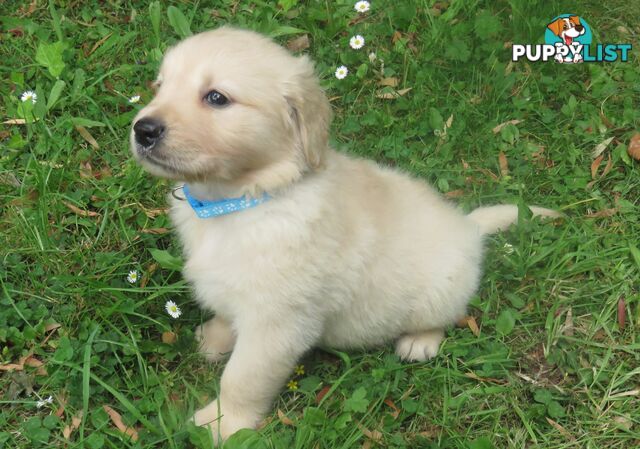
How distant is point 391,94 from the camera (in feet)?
14.3

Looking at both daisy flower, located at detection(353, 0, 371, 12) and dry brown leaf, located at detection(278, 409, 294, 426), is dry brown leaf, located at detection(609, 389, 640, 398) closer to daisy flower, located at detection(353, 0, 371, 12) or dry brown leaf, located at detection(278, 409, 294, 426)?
dry brown leaf, located at detection(278, 409, 294, 426)

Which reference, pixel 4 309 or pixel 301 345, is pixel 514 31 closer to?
pixel 301 345

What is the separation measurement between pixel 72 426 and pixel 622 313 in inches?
105

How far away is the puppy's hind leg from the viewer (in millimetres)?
3268

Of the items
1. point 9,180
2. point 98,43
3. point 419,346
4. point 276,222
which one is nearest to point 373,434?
point 419,346

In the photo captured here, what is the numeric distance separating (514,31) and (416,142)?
110cm

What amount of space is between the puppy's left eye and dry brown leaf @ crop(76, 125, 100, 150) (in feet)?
6.32

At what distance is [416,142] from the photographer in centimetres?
419

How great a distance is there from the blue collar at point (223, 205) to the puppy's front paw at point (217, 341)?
2.53 ft

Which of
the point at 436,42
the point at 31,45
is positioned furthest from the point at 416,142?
the point at 31,45

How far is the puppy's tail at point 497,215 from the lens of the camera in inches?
139

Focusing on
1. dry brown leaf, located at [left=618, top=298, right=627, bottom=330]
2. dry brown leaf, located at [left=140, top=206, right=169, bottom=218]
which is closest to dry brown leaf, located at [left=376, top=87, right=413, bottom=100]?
dry brown leaf, located at [left=140, top=206, right=169, bottom=218]

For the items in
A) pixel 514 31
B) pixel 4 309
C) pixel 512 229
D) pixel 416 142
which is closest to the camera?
pixel 4 309

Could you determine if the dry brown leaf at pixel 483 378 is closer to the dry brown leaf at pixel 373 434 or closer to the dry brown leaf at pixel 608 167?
the dry brown leaf at pixel 373 434
